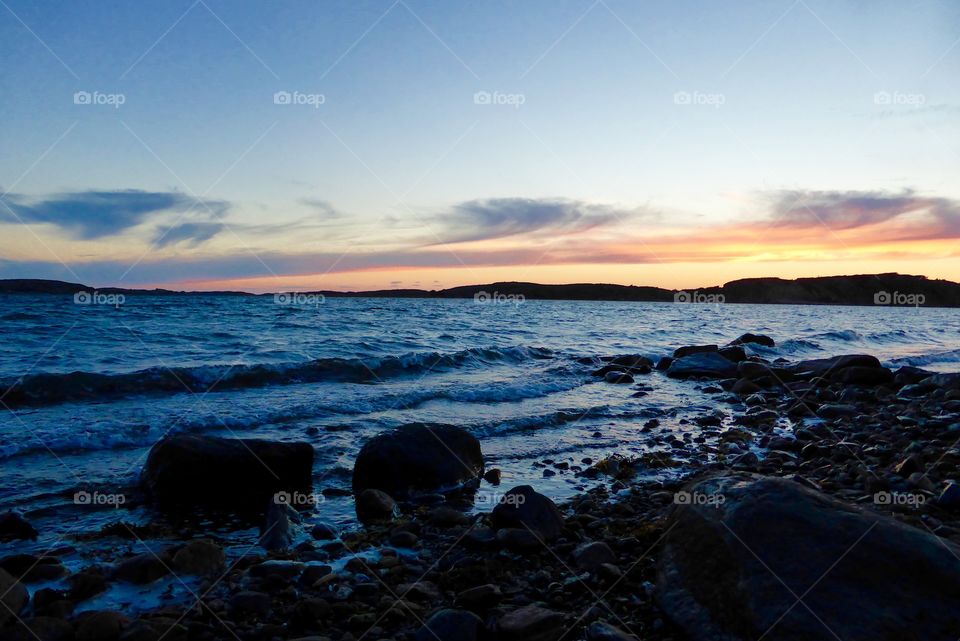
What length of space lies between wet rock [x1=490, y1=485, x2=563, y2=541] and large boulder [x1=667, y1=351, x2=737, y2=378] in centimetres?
1453

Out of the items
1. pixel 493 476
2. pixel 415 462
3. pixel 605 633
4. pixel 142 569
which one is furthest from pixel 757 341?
pixel 142 569

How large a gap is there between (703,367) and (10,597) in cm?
1821

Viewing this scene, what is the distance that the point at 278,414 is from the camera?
11.2 meters

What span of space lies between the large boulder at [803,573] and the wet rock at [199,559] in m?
3.42

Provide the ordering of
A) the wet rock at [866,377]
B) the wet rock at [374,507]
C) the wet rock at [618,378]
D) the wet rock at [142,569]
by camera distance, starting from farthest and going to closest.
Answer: the wet rock at [618,378]
the wet rock at [866,377]
the wet rock at [374,507]
the wet rock at [142,569]

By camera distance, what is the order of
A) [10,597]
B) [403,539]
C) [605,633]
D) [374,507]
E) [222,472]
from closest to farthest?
[605,633] → [10,597] → [403,539] → [374,507] → [222,472]

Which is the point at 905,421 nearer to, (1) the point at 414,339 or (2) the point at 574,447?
(2) the point at 574,447

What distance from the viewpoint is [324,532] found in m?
5.71

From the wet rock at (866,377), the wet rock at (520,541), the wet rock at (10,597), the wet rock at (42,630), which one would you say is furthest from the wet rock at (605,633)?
the wet rock at (866,377)

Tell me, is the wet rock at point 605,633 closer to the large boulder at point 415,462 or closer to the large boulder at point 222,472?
the large boulder at point 415,462

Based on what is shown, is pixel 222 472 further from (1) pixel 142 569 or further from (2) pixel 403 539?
(2) pixel 403 539

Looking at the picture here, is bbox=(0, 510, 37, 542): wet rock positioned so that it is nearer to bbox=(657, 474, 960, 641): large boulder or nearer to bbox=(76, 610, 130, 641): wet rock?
bbox=(76, 610, 130, 641): wet rock

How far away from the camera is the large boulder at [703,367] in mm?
18844

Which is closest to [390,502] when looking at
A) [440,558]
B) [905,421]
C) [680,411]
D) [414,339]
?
[440,558]
